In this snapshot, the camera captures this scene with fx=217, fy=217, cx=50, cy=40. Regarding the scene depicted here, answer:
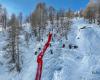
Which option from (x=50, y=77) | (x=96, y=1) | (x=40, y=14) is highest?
(x=96, y=1)

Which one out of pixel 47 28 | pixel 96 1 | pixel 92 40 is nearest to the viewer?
pixel 92 40

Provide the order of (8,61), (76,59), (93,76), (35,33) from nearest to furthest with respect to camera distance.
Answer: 1. (93,76)
2. (76,59)
3. (8,61)
4. (35,33)

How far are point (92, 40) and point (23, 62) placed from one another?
72.0 ft

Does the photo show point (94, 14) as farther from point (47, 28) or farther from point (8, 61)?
point (8, 61)

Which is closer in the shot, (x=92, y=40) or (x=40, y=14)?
(x=92, y=40)

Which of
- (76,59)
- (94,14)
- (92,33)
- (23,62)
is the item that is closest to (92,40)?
(92,33)

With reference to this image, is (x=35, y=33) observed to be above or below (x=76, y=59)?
above

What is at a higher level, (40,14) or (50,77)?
(40,14)

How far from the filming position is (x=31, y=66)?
48.4 metres

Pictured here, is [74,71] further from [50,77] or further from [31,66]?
[31,66]

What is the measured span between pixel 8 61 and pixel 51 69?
12811 mm

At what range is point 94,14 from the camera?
301ft

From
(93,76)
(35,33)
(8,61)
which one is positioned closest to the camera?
(93,76)

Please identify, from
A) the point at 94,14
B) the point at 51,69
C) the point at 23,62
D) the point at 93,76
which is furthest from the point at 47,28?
the point at 93,76
